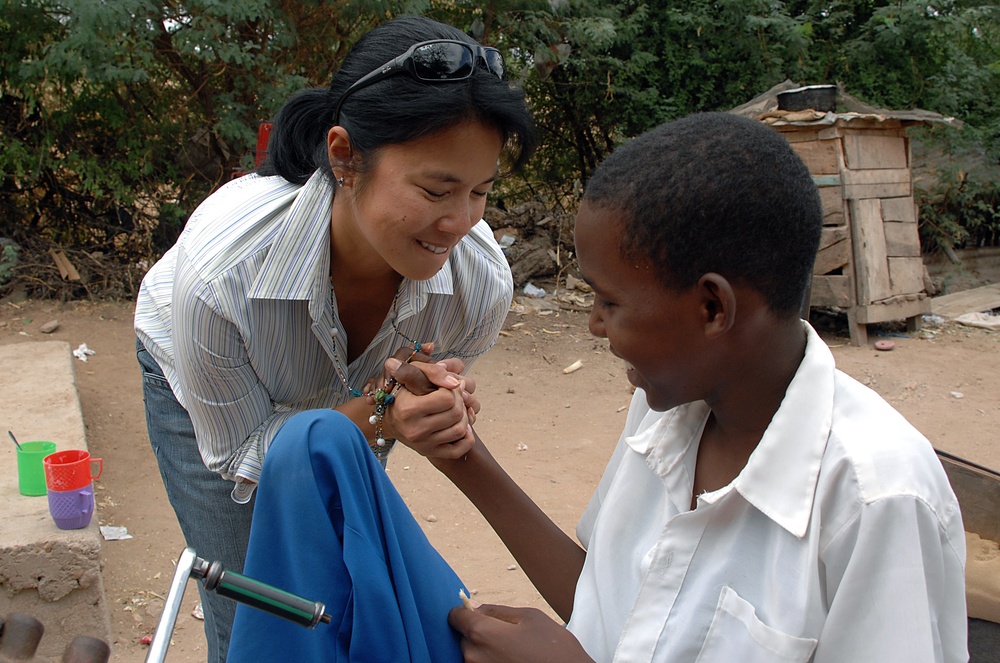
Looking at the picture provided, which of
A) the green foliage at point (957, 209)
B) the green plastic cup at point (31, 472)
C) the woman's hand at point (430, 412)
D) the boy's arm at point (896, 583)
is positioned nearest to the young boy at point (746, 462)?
the boy's arm at point (896, 583)

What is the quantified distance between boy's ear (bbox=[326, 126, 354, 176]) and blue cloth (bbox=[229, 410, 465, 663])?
29.9 inches

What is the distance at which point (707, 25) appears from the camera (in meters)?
8.94

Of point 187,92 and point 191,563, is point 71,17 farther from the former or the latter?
point 191,563

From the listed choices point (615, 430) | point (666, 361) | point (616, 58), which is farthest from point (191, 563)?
point (616, 58)

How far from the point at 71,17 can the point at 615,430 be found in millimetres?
4526

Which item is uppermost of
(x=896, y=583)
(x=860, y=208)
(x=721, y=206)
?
(x=721, y=206)

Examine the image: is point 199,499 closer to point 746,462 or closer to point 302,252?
point 302,252

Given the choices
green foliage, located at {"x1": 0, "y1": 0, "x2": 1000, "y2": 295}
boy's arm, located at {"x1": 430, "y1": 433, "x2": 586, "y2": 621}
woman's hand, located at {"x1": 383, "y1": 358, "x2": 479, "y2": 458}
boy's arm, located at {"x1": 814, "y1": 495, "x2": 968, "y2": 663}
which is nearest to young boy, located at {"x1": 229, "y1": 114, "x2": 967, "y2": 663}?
boy's arm, located at {"x1": 814, "y1": 495, "x2": 968, "y2": 663}

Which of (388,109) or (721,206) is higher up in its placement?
(388,109)

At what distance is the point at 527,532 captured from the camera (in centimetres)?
177

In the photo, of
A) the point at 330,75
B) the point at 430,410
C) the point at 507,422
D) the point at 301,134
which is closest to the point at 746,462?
the point at 430,410

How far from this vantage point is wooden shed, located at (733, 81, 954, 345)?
733 centimetres

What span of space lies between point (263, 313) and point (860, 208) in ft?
21.4

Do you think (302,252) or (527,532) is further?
(302,252)
